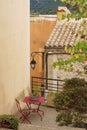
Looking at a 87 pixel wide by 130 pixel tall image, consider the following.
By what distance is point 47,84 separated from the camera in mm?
17438

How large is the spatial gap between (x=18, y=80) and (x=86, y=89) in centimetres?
511

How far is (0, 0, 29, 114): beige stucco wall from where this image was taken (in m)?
12.8

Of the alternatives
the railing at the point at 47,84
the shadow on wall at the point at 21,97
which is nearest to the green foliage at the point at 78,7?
the shadow on wall at the point at 21,97

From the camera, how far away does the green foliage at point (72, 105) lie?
29.9 feet

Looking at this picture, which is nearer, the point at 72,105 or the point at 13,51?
the point at 72,105

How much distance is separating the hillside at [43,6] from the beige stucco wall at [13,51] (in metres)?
4.09

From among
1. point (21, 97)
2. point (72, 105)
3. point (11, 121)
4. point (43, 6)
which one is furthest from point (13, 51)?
point (43, 6)

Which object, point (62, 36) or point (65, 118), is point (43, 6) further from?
point (65, 118)

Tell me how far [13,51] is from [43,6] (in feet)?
22.7

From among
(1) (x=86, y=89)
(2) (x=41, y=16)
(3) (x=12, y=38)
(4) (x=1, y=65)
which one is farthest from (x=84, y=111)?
(2) (x=41, y=16)

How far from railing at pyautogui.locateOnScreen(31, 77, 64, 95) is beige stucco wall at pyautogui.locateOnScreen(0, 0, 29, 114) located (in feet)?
6.12

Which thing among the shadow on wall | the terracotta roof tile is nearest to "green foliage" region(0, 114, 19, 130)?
the shadow on wall

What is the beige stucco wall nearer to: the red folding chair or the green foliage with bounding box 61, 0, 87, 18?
the red folding chair

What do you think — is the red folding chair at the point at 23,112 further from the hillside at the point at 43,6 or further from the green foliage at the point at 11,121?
the hillside at the point at 43,6
